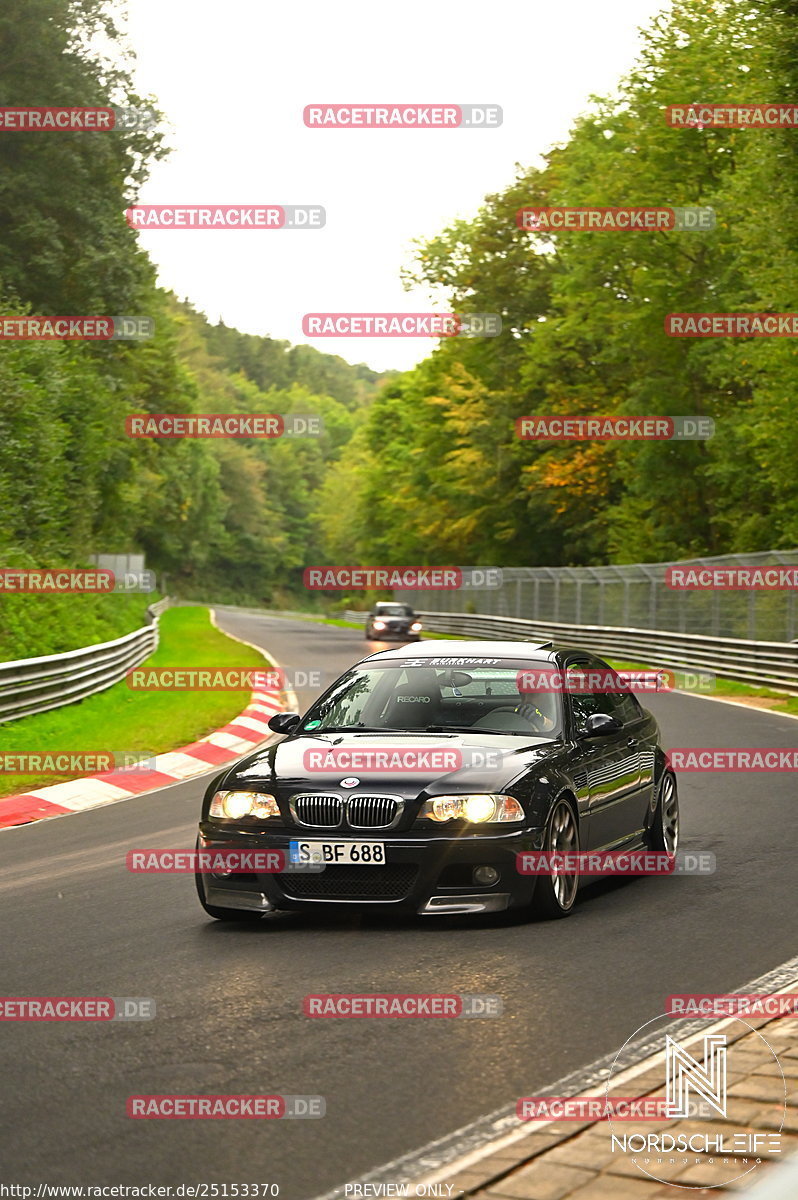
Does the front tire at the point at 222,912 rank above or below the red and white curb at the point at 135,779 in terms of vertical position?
above

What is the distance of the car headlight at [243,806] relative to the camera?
27.4 feet

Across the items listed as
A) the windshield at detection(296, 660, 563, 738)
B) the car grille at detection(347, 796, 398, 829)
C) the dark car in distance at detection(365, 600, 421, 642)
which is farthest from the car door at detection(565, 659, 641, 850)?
the dark car in distance at detection(365, 600, 421, 642)

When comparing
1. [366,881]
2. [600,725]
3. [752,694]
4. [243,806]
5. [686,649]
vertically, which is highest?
[600,725]

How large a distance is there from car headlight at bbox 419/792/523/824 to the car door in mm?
856

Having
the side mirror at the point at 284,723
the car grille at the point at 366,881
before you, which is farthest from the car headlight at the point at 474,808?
the side mirror at the point at 284,723

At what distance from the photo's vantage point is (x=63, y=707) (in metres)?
22.6

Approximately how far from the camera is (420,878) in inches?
319

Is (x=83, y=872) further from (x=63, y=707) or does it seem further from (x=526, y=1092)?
(x=63, y=707)

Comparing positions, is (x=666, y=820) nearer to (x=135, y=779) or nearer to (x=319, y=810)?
(x=319, y=810)

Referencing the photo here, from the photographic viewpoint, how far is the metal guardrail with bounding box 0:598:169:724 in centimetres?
1943

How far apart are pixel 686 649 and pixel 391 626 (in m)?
19.3

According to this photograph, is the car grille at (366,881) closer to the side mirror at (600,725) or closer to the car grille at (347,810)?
the car grille at (347,810)

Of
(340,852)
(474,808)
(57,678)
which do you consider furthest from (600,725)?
(57,678)

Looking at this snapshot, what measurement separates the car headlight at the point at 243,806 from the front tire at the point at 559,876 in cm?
141
